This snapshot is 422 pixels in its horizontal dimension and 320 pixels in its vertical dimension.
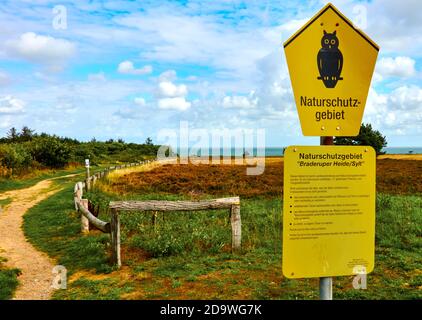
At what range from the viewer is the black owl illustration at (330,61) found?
252cm

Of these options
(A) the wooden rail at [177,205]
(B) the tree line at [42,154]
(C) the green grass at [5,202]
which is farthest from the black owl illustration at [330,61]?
(B) the tree line at [42,154]

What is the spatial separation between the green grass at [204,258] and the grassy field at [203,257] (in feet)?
0.05

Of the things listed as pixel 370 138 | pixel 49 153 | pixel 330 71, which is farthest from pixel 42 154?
pixel 370 138

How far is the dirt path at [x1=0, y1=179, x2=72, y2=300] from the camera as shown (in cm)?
609

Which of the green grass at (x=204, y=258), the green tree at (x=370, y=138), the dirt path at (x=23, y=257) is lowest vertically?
the dirt path at (x=23, y=257)

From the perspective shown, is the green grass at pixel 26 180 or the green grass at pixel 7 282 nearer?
the green grass at pixel 7 282

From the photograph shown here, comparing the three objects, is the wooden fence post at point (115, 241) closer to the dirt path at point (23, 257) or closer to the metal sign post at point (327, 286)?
the dirt path at point (23, 257)

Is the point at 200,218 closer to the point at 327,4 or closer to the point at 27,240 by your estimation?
the point at 27,240

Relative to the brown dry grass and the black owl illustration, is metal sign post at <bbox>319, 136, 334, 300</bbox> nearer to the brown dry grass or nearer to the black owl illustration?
the black owl illustration

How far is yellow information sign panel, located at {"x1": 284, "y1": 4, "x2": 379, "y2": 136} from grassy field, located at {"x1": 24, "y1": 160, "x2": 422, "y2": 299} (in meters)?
3.48

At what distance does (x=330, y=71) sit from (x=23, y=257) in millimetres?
7974

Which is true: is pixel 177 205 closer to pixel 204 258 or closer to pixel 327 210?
pixel 204 258

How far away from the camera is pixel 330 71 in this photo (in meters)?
2.53
